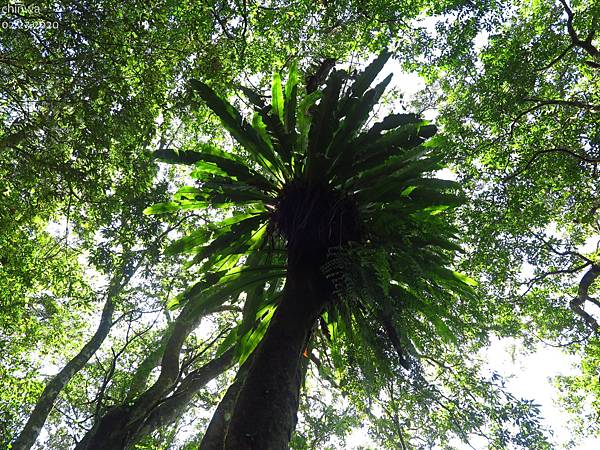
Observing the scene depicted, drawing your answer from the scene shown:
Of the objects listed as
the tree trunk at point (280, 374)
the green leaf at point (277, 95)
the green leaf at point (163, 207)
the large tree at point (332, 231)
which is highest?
the green leaf at point (277, 95)

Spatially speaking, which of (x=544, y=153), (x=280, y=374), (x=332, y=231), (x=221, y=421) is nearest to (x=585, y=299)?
(x=544, y=153)

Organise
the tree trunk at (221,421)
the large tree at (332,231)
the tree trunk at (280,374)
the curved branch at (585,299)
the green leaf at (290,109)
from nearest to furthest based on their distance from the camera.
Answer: the tree trunk at (280,374), the large tree at (332,231), the green leaf at (290,109), the tree trunk at (221,421), the curved branch at (585,299)

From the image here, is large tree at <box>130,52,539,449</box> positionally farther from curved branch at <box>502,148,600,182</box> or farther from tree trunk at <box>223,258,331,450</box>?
curved branch at <box>502,148,600,182</box>

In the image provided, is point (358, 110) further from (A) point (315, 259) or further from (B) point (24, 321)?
(B) point (24, 321)

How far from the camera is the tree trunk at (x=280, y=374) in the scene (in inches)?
59.9

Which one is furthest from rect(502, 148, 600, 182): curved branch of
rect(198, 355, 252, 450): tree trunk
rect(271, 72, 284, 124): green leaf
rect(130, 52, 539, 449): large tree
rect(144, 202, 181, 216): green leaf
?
rect(144, 202, 181, 216): green leaf

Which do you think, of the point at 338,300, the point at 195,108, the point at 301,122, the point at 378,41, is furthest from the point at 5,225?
the point at 378,41

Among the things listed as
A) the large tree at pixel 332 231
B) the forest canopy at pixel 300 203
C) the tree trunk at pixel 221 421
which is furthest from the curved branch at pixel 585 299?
the tree trunk at pixel 221 421

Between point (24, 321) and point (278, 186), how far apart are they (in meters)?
6.40

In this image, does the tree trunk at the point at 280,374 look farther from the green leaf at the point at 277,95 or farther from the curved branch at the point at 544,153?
the curved branch at the point at 544,153

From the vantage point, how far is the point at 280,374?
176cm

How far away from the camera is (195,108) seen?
4105mm

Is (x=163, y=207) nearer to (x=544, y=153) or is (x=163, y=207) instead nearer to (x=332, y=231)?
(x=332, y=231)

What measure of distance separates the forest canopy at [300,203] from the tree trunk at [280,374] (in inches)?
0.4
